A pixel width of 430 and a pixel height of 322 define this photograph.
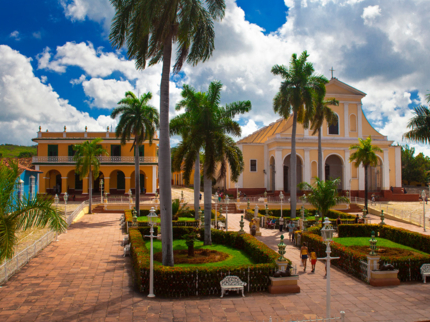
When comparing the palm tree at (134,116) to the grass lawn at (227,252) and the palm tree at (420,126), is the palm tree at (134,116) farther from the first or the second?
the palm tree at (420,126)

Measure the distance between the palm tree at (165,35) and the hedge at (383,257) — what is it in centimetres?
700

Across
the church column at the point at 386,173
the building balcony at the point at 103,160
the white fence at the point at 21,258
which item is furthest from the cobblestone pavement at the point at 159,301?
the church column at the point at 386,173

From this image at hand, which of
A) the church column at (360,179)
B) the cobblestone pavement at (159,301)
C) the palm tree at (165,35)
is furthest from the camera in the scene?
the church column at (360,179)

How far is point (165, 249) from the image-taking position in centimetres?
1227

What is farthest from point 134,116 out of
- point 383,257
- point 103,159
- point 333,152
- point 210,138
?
point 333,152

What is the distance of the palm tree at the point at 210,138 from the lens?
16.6 metres

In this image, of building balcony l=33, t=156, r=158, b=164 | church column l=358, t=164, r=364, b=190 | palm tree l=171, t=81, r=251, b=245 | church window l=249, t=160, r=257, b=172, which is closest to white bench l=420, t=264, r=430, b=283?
palm tree l=171, t=81, r=251, b=245

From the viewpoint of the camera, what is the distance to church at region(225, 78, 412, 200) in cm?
3956

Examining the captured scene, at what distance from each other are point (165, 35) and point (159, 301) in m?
9.02

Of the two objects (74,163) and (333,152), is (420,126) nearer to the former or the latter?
(333,152)

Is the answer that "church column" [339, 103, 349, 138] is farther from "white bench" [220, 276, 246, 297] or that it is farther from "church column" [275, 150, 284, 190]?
"white bench" [220, 276, 246, 297]

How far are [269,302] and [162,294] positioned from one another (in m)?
3.30

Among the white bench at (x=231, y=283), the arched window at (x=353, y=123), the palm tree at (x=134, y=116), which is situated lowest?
the white bench at (x=231, y=283)

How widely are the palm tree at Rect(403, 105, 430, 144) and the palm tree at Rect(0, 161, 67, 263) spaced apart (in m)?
22.0
